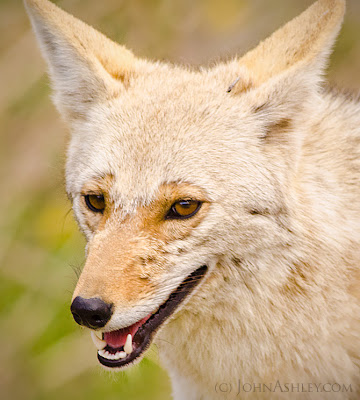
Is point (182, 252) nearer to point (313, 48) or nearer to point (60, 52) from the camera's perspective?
point (313, 48)

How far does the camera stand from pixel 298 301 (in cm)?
372

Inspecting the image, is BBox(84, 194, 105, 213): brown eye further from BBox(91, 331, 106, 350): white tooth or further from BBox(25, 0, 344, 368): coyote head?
BBox(91, 331, 106, 350): white tooth

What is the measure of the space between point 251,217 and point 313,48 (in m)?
1.20

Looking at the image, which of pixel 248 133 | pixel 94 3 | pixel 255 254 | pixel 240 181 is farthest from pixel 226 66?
pixel 94 3

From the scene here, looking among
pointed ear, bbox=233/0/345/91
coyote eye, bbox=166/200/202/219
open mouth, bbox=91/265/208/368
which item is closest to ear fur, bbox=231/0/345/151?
pointed ear, bbox=233/0/345/91

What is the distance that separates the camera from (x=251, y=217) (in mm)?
3504

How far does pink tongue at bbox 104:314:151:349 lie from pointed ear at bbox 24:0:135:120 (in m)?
1.68

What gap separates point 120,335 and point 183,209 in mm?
936

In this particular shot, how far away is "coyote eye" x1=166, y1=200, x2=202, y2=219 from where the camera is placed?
3.39 meters

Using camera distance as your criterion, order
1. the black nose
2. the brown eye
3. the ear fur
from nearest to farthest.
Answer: the black nose, the ear fur, the brown eye

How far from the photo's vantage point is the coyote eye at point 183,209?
11.1 feet

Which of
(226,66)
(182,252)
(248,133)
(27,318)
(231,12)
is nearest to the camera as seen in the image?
(182,252)

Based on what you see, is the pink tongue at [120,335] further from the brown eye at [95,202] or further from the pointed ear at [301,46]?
the pointed ear at [301,46]

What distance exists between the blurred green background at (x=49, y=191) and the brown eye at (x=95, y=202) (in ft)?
7.59
